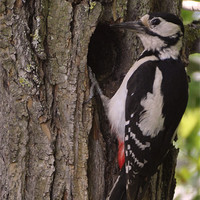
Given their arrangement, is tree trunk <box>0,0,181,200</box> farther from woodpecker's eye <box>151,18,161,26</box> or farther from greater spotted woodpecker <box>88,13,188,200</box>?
woodpecker's eye <box>151,18,161,26</box>

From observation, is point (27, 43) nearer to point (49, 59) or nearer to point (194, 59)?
point (49, 59)

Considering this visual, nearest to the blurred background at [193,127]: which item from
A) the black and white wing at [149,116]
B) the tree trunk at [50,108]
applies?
the black and white wing at [149,116]

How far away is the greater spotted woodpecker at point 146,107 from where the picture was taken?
2.55 meters

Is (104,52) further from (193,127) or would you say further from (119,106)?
(193,127)

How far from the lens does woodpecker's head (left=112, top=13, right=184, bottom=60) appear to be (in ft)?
9.03

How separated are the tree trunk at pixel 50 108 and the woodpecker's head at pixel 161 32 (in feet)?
0.90

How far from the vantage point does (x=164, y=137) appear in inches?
102

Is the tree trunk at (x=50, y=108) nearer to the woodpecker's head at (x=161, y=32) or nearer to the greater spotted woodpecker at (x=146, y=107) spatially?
the greater spotted woodpecker at (x=146, y=107)

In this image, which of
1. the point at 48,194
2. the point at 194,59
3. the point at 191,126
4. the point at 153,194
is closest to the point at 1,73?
the point at 48,194

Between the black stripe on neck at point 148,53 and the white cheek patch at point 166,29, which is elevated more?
the white cheek patch at point 166,29

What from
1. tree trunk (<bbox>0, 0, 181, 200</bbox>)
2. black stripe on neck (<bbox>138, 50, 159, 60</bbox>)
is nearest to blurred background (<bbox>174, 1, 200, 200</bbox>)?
black stripe on neck (<bbox>138, 50, 159, 60</bbox>)

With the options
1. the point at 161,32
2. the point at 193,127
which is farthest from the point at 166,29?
the point at 193,127

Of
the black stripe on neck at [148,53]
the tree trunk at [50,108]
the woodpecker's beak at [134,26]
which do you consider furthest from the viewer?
the black stripe on neck at [148,53]

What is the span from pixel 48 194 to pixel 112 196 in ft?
1.32
